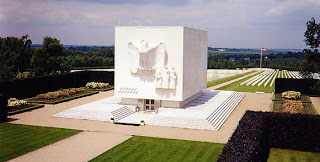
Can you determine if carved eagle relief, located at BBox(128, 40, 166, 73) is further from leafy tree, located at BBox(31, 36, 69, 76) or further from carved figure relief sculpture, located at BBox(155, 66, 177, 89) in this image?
leafy tree, located at BBox(31, 36, 69, 76)

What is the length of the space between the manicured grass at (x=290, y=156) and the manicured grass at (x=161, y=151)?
3.21 m

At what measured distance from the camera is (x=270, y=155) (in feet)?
63.6

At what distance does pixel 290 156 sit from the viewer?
19.2 meters

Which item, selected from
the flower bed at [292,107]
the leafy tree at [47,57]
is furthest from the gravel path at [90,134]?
the leafy tree at [47,57]

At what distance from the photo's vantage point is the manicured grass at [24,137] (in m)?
19.0

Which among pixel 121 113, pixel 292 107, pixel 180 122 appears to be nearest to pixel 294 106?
pixel 292 107

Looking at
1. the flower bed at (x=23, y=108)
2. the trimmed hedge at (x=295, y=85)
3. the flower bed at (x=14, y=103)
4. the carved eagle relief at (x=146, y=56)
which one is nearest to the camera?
the carved eagle relief at (x=146, y=56)

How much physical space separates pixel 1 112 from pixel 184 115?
1481 cm

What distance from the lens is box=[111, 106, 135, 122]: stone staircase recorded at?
88.6 ft

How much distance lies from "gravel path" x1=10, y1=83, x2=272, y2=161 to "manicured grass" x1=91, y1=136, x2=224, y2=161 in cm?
88

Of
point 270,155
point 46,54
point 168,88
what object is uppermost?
point 46,54

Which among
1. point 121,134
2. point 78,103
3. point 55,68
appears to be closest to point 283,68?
point 55,68

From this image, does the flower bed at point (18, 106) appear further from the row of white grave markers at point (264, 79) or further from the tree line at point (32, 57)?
the row of white grave markers at point (264, 79)

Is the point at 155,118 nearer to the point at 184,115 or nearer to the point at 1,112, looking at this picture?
the point at 184,115
